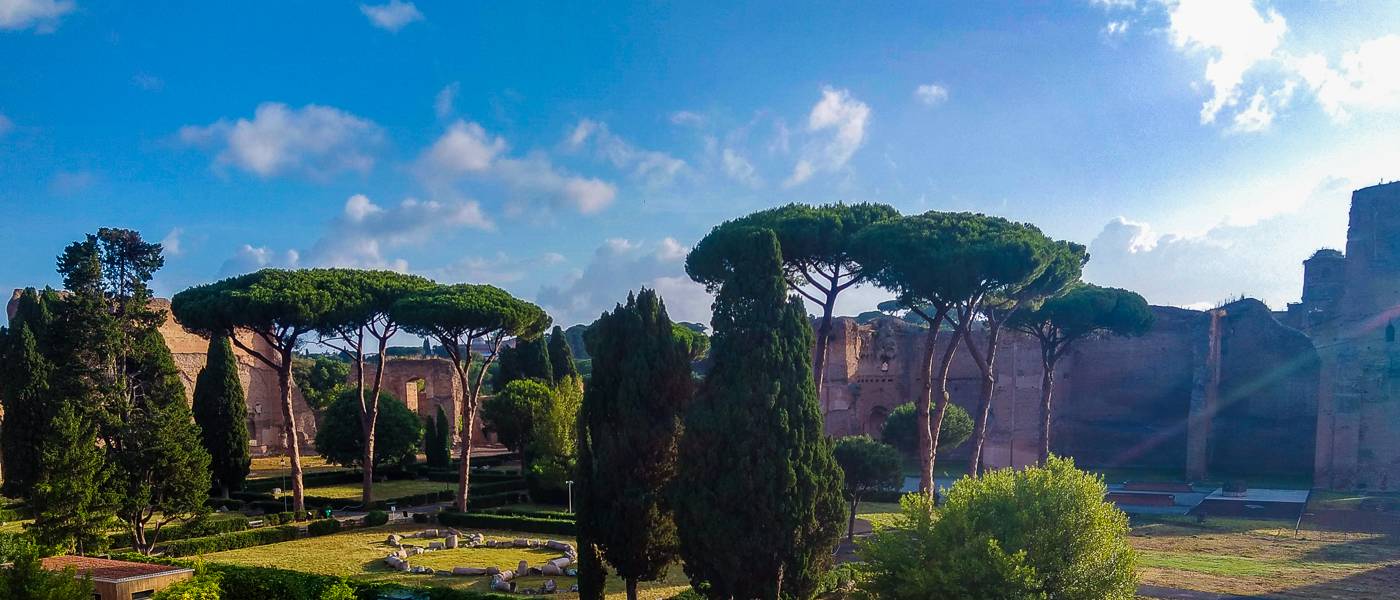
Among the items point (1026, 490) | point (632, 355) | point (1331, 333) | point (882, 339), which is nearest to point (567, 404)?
point (632, 355)

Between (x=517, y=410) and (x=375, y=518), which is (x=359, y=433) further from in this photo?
(x=375, y=518)

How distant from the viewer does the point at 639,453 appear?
12555mm

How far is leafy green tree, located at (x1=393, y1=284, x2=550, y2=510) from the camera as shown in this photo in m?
23.2

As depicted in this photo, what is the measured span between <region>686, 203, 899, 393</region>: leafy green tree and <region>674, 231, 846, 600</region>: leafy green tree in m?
7.50

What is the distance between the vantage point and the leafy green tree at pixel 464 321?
2322cm

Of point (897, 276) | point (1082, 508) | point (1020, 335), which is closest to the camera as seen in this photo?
point (1082, 508)

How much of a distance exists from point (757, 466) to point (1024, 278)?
10.6m

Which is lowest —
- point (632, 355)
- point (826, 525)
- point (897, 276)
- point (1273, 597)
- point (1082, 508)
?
point (1273, 597)

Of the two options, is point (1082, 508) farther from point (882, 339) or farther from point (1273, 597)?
point (882, 339)

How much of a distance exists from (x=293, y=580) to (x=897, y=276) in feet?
43.9

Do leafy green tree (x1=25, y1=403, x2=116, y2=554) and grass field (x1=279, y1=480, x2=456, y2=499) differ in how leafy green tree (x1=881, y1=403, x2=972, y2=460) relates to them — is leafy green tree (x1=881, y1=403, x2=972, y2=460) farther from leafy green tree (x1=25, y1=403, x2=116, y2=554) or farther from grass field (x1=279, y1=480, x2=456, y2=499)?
leafy green tree (x1=25, y1=403, x2=116, y2=554)

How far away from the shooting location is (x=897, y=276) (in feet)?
63.5

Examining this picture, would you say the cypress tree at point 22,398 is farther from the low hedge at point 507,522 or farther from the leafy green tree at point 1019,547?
the leafy green tree at point 1019,547

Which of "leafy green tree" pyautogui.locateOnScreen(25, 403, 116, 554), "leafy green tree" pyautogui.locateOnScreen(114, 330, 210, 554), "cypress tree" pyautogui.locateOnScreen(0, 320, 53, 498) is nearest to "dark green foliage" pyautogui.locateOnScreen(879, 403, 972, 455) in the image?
"leafy green tree" pyautogui.locateOnScreen(114, 330, 210, 554)
